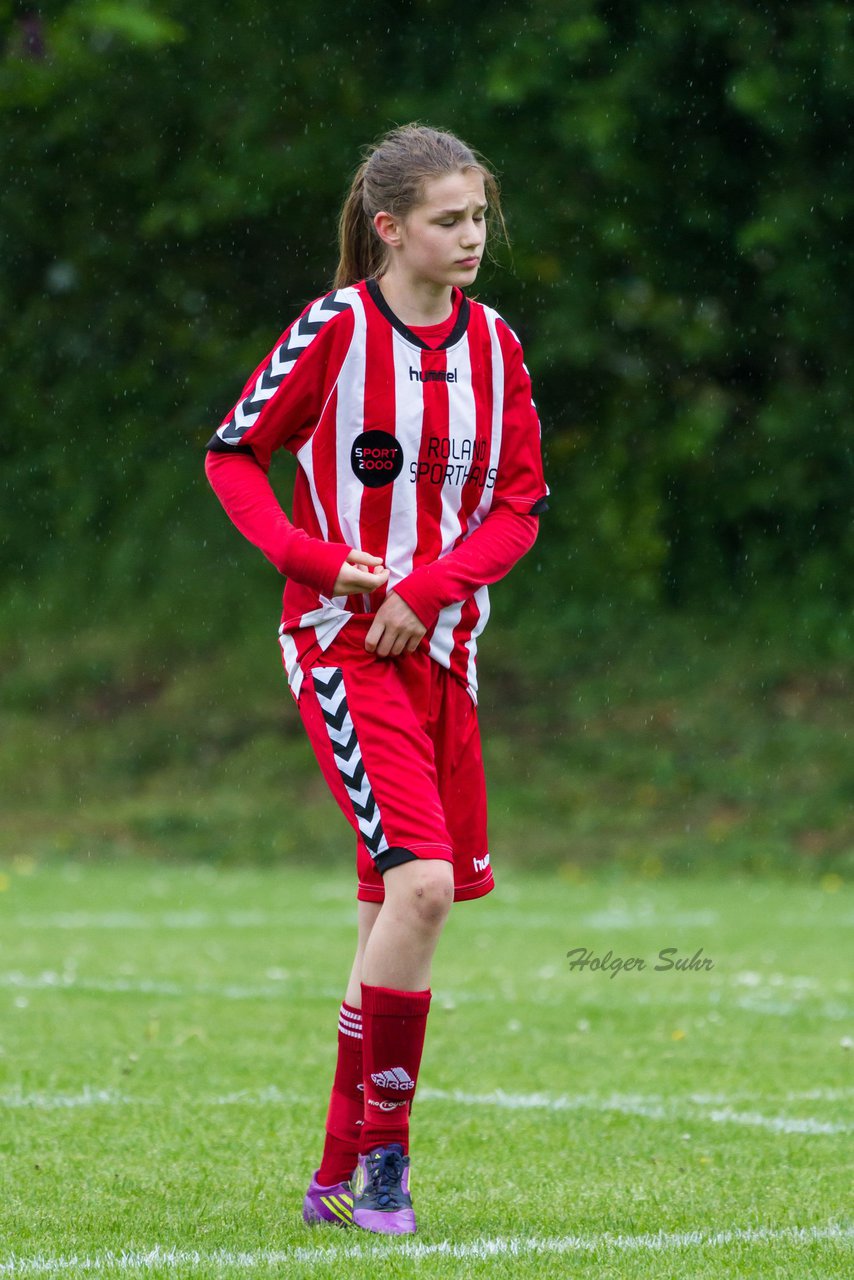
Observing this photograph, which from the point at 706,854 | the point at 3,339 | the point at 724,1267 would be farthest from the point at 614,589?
the point at 724,1267

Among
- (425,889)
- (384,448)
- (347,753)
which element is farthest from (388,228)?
(425,889)

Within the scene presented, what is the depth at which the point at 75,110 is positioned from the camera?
67.4 ft

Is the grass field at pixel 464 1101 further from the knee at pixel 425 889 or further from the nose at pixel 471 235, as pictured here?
the nose at pixel 471 235

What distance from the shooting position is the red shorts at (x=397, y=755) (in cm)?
393

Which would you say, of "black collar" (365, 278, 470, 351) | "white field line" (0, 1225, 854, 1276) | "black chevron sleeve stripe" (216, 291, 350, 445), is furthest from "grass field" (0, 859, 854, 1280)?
"black collar" (365, 278, 470, 351)

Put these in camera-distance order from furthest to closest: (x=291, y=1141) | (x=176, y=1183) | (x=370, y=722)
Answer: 1. (x=291, y=1141)
2. (x=176, y=1183)
3. (x=370, y=722)

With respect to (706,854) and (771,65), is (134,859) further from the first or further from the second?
(771,65)

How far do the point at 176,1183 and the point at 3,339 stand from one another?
1777cm

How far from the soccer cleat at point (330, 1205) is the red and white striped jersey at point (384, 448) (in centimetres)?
110

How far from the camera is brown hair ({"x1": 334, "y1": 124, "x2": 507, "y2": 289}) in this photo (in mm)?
4137

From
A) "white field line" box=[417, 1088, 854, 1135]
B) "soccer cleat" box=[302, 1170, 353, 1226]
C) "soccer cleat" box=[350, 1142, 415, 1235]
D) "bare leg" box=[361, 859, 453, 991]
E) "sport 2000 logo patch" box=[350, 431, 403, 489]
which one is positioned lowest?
"white field line" box=[417, 1088, 854, 1135]

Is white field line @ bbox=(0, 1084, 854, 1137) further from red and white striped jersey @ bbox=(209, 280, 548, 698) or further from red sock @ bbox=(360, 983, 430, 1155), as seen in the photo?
red and white striped jersey @ bbox=(209, 280, 548, 698)

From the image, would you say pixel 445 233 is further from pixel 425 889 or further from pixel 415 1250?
pixel 415 1250

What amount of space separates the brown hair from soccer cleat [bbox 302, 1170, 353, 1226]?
79.3 inches
